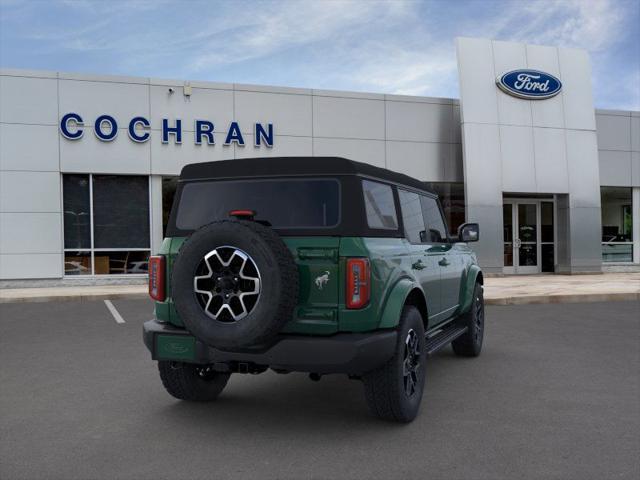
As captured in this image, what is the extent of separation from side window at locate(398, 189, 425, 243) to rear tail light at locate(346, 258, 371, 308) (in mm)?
1044

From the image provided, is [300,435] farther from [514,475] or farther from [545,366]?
[545,366]

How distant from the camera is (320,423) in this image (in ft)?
15.2

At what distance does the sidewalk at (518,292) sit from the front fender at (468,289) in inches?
225

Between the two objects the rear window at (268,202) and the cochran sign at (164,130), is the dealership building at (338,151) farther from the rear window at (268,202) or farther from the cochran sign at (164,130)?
the rear window at (268,202)

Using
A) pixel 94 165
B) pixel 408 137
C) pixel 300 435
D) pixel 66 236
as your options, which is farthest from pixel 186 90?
pixel 300 435

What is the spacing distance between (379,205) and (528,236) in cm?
1738

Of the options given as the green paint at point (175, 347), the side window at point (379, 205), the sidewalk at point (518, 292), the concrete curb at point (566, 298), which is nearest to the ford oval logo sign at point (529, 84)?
the sidewalk at point (518, 292)

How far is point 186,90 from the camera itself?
1727 cm

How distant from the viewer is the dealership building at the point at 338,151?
16344 mm

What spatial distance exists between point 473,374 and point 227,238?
11.0 feet

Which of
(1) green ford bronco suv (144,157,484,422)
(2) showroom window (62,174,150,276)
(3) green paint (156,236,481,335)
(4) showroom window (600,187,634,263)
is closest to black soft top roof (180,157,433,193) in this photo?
(1) green ford bronco suv (144,157,484,422)

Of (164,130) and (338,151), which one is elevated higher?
(164,130)

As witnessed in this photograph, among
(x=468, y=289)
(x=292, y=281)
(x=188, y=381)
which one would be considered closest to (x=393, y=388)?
(x=292, y=281)

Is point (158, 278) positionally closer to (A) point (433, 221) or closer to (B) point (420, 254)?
(B) point (420, 254)
